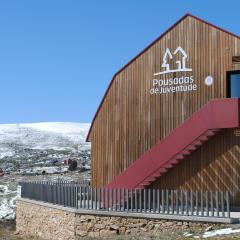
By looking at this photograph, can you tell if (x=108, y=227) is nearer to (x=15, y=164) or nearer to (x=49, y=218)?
(x=49, y=218)

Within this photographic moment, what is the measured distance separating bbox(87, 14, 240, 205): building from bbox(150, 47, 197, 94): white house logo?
2.2 inches

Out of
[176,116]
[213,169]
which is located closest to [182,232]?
[213,169]

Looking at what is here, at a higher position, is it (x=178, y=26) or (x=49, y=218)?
(x=178, y=26)

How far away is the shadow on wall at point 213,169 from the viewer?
2855 centimetres

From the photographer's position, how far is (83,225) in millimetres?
27031

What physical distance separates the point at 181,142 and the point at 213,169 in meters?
2.33

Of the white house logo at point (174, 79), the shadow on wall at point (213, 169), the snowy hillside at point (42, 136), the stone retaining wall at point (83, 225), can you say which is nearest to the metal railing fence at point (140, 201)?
the stone retaining wall at point (83, 225)

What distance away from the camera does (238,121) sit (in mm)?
26734

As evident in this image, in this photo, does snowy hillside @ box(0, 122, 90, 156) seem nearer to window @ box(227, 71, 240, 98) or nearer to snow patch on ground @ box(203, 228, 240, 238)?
window @ box(227, 71, 240, 98)

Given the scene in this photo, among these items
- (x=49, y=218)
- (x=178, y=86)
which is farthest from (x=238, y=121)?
(x=49, y=218)

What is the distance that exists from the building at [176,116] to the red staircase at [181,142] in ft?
0.16

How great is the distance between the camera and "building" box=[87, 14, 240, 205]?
28.6m

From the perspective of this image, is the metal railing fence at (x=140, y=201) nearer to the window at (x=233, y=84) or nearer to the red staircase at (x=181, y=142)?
the red staircase at (x=181, y=142)

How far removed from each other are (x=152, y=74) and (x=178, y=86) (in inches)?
79.7
